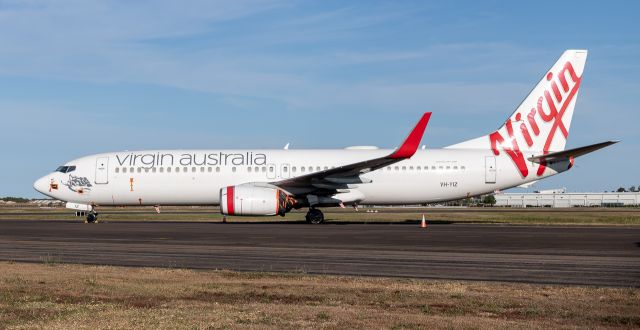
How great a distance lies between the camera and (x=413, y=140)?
32.1 metres

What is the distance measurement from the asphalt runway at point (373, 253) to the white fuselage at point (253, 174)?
32.7ft

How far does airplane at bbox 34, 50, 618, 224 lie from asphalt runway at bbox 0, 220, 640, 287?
9.56 m

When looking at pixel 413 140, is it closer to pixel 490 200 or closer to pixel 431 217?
pixel 431 217

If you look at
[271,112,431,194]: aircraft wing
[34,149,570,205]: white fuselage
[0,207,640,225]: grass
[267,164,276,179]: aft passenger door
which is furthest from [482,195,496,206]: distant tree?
[267,164,276,179]: aft passenger door

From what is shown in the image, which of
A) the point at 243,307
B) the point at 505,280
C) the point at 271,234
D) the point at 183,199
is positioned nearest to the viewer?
the point at 243,307

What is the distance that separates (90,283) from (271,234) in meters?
13.7

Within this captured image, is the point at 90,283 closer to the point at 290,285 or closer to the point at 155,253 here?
the point at 290,285

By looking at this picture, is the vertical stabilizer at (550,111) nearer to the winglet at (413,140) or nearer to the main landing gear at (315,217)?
the winglet at (413,140)

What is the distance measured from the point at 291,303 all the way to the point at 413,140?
2295 centimetres

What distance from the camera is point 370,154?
3681 centimetres

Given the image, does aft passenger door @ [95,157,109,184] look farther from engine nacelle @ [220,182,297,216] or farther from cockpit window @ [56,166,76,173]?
engine nacelle @ [220,182,297,216]

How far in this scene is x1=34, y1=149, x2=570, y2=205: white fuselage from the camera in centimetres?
3550

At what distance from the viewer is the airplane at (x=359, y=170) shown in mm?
35000

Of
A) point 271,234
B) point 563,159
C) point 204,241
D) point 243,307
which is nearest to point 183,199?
point 271,234
